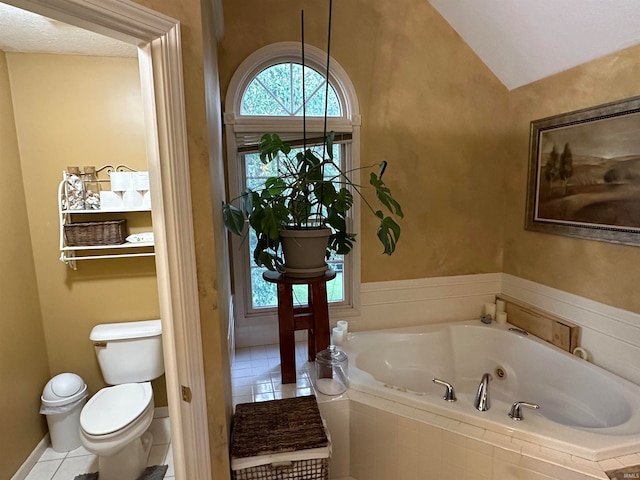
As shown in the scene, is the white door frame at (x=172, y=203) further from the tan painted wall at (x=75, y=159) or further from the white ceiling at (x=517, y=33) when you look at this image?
the tan painted wall at (x=75, y=159)

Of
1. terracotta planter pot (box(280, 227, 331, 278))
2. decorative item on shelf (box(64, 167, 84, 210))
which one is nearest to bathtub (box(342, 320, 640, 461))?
terracotta planter pot (box(280, 227, 331, 278))

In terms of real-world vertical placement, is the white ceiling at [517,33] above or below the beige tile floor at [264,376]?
above

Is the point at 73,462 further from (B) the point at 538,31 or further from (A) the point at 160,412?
(B) the point at 538,31

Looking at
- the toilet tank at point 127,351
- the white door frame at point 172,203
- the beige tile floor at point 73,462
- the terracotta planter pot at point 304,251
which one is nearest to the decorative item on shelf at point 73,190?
the toilet tank at point 127,351

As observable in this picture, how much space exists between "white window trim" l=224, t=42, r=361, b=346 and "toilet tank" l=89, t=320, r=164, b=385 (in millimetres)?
525

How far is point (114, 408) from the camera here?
1.97 meters

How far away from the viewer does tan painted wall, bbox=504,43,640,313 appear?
5.98ft

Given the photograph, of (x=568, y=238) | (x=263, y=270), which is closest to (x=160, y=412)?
(x=263, y=270)

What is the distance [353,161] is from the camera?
2395 mm

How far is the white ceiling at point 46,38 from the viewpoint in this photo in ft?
5.32

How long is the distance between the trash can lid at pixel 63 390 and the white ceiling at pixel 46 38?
1.84 metres

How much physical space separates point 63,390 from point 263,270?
52.8 inches

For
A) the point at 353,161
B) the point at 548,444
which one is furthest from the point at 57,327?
the point at 548,444

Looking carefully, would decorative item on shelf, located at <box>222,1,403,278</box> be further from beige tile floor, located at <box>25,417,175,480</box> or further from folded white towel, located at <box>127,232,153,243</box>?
beige tile floor, located at <box>25,417,175,480</box>
